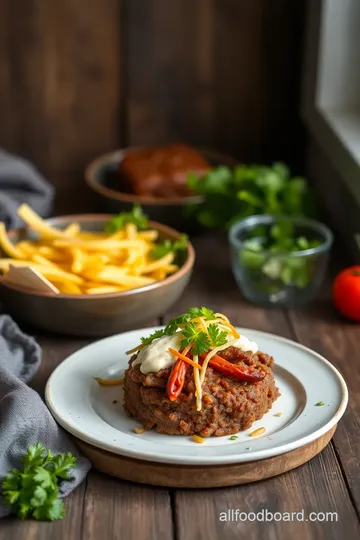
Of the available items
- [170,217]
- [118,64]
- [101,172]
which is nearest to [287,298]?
[170,217]

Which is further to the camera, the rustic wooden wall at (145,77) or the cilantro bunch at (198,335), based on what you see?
the rustic wooden wall at (145,77)

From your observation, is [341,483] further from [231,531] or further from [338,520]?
[231,531]

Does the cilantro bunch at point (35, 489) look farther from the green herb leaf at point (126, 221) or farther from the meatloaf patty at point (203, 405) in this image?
the green herb leaf at point (126, 221)

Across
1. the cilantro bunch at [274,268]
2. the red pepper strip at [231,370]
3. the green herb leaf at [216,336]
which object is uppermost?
the green herb leaf at [216,336]

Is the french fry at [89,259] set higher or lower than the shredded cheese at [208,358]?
lower

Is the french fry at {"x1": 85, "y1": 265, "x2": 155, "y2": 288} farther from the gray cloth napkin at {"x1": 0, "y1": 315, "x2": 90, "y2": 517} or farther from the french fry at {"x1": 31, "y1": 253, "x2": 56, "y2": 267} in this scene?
the gray cloth napkin at {"x1": 0, "y1": 315, "x2": 90, "y2": 517}

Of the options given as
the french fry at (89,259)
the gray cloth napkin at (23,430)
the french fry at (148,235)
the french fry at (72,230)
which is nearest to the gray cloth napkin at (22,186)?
the french fry at (72,230)

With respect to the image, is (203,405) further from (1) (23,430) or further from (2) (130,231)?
Result: (2) (130,231)
